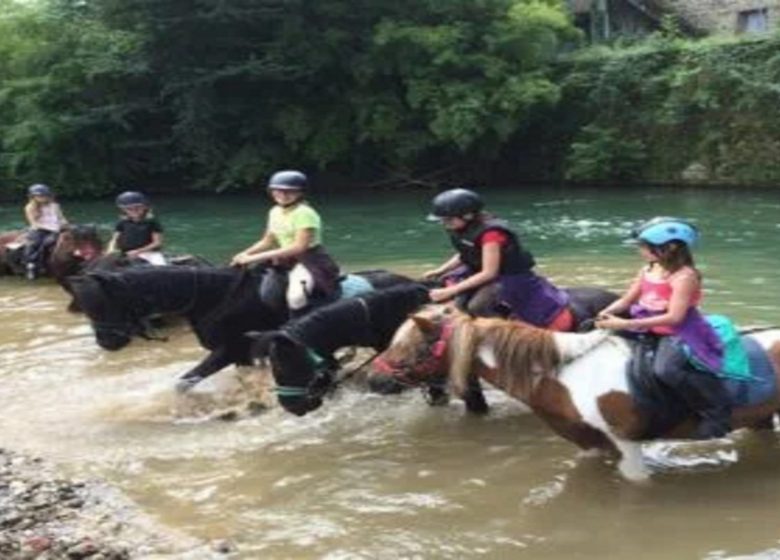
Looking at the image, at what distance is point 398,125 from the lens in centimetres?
3400

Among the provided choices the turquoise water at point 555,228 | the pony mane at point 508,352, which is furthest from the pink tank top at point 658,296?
the turquoise water at point 555,228

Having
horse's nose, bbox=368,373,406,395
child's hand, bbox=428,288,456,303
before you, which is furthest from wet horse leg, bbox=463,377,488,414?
child's hand, bbox=428,288,456,303

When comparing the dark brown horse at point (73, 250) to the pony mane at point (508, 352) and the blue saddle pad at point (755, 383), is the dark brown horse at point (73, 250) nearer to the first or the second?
the pony mane at point (508, 352)

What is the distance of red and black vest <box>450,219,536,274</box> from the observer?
26.0 ft

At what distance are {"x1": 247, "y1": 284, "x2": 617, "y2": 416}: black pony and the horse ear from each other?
63 cm

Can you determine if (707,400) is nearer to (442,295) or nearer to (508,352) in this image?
(508,352)

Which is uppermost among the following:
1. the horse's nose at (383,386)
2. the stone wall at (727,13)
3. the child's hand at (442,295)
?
the stone wall at (727,13)

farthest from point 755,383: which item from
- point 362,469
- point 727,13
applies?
point 727,13

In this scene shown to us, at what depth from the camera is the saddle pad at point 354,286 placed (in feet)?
29.3

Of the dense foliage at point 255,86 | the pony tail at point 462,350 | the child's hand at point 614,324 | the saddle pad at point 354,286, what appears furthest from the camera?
the dense foliage at point 255,86

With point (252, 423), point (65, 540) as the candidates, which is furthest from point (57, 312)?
point (65, 540)

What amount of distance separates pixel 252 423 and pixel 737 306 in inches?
260

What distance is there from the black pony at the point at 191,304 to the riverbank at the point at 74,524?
1.44 meters

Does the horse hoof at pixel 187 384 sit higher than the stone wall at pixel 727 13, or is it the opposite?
the stone wall at pixel 727 13
